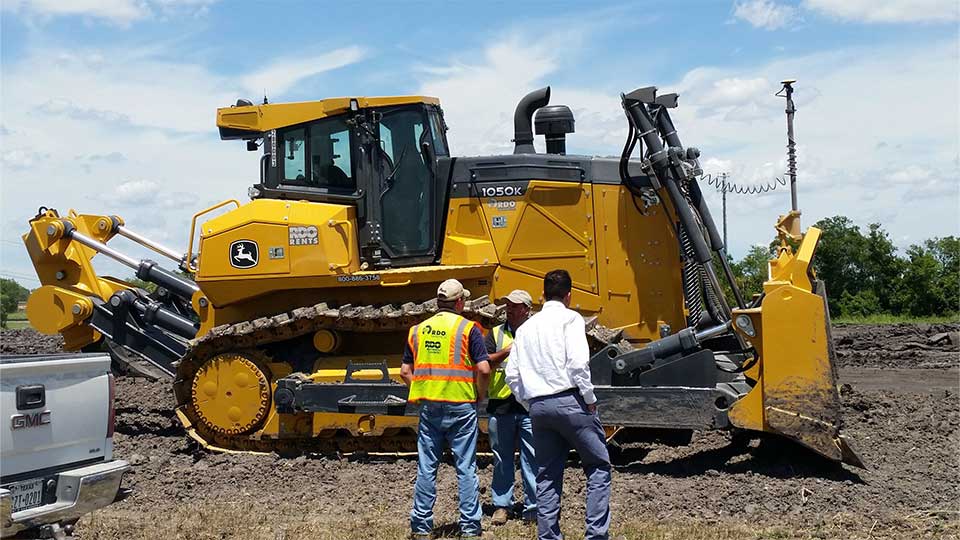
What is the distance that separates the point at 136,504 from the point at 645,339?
516 centimetres

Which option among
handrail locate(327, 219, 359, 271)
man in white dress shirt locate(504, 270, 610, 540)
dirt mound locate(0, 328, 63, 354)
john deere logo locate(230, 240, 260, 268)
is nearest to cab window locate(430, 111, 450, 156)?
handrail locate(327, 219, 359, 271)

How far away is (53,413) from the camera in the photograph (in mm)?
6383

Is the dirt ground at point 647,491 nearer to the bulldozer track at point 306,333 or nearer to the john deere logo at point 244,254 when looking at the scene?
the bulldozer track at point 306,333

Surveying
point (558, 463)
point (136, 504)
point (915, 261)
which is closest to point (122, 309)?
point (136, 504)

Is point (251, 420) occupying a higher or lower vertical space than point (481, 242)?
lower

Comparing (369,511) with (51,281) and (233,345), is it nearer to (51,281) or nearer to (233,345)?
(233,345)

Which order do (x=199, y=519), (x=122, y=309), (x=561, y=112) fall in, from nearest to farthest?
1. (x=199, y=519)
2. (x=561, y=112)
3. (x=122, y=309)

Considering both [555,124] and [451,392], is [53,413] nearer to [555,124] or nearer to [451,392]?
[451,392]

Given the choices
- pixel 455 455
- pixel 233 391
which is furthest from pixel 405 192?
pixel 455 455

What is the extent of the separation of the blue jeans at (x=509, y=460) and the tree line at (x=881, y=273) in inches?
1000

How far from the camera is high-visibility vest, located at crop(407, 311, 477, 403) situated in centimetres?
768

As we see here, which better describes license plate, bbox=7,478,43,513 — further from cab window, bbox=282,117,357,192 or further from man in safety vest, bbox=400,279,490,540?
cab window, bbox=282,117,357,192

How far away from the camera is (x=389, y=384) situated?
10359 mm

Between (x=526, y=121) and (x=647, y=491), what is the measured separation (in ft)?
14.3
